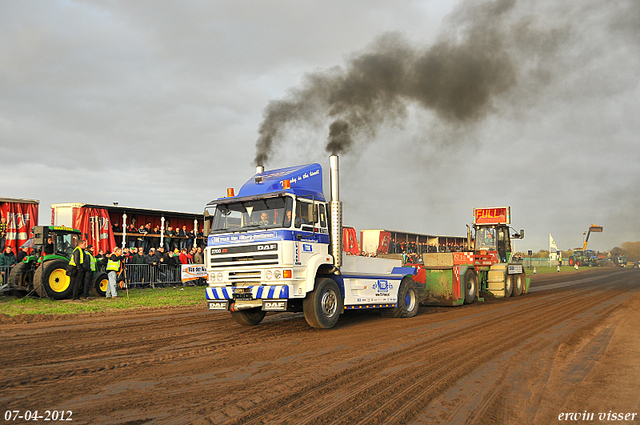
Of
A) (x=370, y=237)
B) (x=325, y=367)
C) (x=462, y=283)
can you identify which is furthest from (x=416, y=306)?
(x=370, y=237)

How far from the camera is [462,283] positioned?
1477cm

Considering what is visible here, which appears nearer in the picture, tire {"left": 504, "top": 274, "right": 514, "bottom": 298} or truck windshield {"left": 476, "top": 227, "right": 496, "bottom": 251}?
tire {"left": 504, "top": 274, "right": 514, "bottom": 298}

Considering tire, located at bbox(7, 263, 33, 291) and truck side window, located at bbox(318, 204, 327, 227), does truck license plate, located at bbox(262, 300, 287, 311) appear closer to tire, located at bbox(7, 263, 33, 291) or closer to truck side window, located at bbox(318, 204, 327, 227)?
truck side window, located at bbox(318, 204, 327, 227)

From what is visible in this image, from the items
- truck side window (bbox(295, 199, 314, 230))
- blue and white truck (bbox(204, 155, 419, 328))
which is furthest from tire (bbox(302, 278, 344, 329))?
truck side window (bbox(295, 199, 314, 230))

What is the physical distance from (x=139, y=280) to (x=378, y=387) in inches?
613

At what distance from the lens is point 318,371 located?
596 centimetres

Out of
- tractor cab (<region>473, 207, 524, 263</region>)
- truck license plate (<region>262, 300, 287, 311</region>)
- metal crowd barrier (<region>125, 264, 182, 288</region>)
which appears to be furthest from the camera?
tractor cab (<region>473, 207, 524, 263</region>)

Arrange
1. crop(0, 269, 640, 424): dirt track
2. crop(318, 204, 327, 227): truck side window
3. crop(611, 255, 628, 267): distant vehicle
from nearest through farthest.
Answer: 1. crop(0, 269, 640, 424): dirt track
2. crop(318, 204, 327, 227): truck side window
3. crop(611, 255, 628, 267): distant vehicle

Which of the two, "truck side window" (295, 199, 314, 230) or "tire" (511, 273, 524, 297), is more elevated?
"truck side window" (295, 199, 314, 230)

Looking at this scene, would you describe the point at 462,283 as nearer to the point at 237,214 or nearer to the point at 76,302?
the point at 237,214

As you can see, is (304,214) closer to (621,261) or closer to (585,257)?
(585,257)

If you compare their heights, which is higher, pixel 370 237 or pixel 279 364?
pixel 370 237

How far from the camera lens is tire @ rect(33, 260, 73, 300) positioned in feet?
45.2

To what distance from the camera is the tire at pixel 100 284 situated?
15594 millimetres
